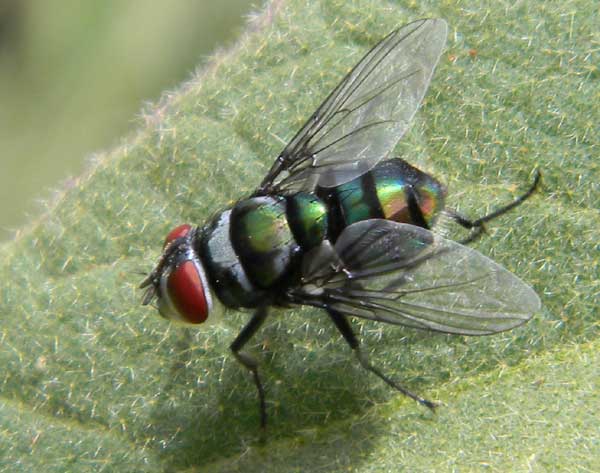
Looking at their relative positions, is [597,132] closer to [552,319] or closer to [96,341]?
[552,319]

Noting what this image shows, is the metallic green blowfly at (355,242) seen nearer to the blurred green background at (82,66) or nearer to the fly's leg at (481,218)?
the fly's leg at (481,218)

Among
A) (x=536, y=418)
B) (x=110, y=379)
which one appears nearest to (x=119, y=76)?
(x=110, y=379)

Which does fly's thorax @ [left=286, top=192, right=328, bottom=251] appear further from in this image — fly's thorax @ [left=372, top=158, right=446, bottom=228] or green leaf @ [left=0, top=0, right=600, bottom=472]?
green leaf @ [left=0, top=0, right=600, bottom=472]

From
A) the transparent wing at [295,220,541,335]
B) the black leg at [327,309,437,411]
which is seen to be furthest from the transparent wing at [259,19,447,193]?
the black leg at [327,309,437,411]

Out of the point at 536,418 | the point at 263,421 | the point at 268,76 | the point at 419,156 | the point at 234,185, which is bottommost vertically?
A: the point at 536,418

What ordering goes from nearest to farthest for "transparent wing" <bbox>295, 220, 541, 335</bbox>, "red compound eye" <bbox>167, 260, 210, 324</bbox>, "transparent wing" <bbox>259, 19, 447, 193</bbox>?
"transparent wing" <bbox>295, 220, 541, 335</bbox> < "red compound eye" <bbox>167, 260, 210, 324</bbox> < "transparent wing" <bbox>259, 19, 447, 193</bbox>

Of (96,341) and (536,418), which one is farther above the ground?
(96,341)
